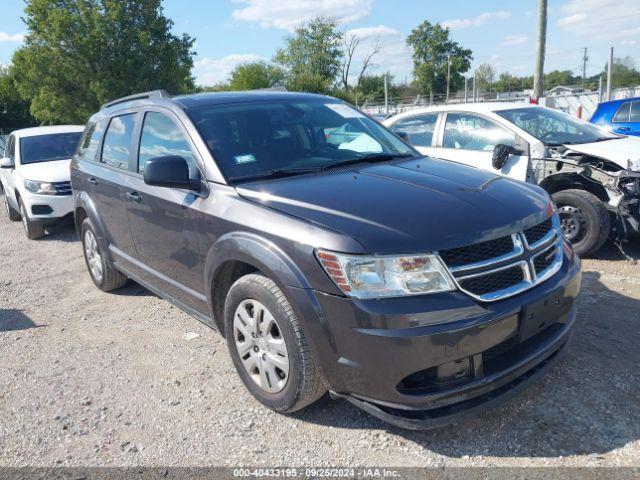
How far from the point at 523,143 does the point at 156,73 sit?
20.0 m

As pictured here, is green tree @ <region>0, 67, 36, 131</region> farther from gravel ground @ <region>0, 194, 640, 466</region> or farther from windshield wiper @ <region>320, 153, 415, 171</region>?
windshield wiper @ <region>320, 153, 415, 171</region>

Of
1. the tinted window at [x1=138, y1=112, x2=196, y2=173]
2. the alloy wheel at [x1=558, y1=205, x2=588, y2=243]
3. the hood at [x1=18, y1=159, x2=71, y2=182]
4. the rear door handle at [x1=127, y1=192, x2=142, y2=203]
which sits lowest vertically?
the alloy wheel at [x1=558, y1=205, x2=588, y2=243]

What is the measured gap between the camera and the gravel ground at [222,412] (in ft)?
8.80

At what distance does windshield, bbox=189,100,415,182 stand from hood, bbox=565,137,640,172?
2721mm

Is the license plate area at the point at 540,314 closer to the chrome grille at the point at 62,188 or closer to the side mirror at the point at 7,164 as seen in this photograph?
the chrome grille at the point at 62,188

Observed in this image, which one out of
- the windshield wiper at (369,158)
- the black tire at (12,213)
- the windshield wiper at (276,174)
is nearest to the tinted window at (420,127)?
the windshield wiper at (369,158)

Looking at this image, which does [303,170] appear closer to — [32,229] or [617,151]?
[617,151]

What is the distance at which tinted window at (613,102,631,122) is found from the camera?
1027 cm

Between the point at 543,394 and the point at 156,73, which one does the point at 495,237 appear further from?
the point at 156,73

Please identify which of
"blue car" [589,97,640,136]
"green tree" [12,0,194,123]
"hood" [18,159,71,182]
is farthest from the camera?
"green tree" [12,0,194,123]

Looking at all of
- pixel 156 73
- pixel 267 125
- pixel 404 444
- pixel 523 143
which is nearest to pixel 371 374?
pixel 404 444

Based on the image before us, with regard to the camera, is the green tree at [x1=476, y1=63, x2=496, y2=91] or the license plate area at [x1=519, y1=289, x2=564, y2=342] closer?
the license plate area at [x1=519, y1=289, x2=564, y2=342]

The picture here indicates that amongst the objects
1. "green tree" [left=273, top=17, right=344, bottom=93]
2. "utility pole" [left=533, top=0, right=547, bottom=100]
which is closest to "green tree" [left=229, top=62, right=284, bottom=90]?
Result: "green tree" [left=273, top=17, right=344, bottom=93]

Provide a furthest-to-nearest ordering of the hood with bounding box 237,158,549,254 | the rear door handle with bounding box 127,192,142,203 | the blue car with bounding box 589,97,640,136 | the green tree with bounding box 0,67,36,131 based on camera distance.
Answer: the green tree with bounding box 0,67,36,131 → the blue car with bounding box 589,97,640,136 → the rear door handle with bounding box 127,192,142,203 → the hood with bounding box 237,158,549,254
